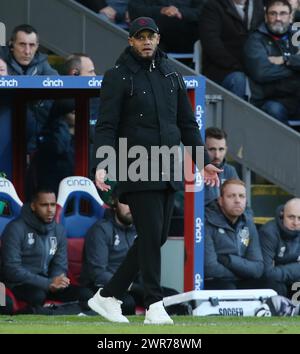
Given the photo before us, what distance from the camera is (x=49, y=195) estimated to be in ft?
41.4

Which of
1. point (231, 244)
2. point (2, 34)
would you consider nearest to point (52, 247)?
point (231, 244)

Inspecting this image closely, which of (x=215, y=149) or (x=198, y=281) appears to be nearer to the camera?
(x=198, y=281)

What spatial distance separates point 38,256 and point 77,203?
0.89m

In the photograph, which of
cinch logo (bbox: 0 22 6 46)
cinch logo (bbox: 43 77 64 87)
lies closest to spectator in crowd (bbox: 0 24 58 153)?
cinch logo (bbox: 0 22 6 46)

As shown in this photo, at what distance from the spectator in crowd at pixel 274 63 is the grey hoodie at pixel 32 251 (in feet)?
10.1

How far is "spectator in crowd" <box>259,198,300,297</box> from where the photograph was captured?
13203 millimetres

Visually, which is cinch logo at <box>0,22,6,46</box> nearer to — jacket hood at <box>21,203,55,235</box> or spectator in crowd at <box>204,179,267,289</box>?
jacket hood at <box>21,203,55,235</box>

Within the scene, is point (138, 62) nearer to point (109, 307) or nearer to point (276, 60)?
point (109, 307)

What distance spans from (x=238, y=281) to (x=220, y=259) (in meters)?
0.28

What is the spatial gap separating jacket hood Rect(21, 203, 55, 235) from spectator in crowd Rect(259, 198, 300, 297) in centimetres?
196

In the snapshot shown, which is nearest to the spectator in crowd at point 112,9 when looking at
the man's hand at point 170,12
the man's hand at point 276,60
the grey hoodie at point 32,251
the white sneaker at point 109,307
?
the man's hand at point 170,12

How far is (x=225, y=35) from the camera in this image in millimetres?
15148
